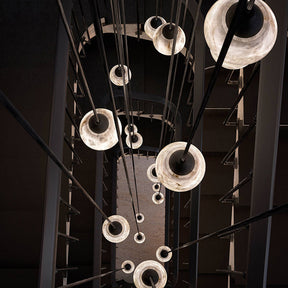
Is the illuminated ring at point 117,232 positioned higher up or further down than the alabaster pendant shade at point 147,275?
higher up

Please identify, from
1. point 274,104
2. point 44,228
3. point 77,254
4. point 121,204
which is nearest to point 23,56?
point 77,254

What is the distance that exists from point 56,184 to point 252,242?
0.75 meters

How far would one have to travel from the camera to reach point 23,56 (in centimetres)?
343


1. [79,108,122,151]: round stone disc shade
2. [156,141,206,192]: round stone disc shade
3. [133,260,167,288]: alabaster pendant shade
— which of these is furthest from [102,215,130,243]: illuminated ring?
[156,141,206,192]: round stone disc shade

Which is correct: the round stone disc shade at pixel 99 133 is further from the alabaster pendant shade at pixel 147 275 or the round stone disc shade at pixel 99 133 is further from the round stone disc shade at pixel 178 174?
the alabaster pendant shade at pixel 147 275

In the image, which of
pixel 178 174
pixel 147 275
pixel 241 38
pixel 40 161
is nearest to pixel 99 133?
pixel 178 174

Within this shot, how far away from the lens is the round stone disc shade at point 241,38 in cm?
85

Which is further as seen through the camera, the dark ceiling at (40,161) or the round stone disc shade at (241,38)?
the dark ceiling at (40,161)

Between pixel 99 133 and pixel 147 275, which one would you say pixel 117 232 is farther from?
pixel 99 133

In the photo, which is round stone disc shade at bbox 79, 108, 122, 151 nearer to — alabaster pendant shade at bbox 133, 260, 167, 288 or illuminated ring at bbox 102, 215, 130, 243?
alabaster pendant shade at bbox 133, 260, 167, 288

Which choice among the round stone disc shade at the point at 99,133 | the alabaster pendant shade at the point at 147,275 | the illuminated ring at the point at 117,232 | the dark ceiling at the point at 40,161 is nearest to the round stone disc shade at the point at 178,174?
the round stone disc shade at the point at 99,133

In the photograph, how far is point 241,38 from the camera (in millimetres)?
848

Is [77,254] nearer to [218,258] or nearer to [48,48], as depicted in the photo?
[218,258]

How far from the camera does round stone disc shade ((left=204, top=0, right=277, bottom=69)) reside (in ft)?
2.78
